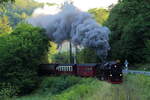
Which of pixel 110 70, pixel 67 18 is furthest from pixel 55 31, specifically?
pixel 110 70

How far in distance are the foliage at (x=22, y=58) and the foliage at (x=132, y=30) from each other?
11.2m

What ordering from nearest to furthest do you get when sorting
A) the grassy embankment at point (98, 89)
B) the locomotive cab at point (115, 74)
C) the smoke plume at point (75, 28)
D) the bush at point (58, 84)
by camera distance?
the grassy embankment at point (98, 89) → the locomotive cab at point (115, 74) → the bush at point (58, 84) → the smoke plume at point (75, 28)

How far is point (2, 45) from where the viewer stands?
3662 centimetres

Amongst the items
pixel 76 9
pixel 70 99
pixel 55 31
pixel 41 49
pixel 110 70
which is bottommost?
pixel 70 99

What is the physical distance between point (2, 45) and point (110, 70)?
59.5 feet

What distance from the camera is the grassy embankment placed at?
17.1m

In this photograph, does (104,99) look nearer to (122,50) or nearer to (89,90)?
(89,90)

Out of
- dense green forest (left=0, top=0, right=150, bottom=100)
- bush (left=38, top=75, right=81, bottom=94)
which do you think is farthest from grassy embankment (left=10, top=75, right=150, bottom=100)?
dense green forest (left=0, top=0, right=150, bottom=100)

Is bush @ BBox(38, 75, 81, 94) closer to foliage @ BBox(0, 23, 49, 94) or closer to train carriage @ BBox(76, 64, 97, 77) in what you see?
train carriage @ BBox(76, 64, 97, 77)

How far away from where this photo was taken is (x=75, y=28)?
38156mm

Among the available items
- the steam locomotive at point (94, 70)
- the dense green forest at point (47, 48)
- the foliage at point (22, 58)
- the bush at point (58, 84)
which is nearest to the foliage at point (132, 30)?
the dense green forest at point (47, 48)

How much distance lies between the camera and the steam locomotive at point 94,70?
23.9m

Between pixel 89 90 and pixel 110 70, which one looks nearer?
pixel 89 90

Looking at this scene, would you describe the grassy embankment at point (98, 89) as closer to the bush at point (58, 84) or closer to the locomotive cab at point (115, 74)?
the bush at point (58, 84)
